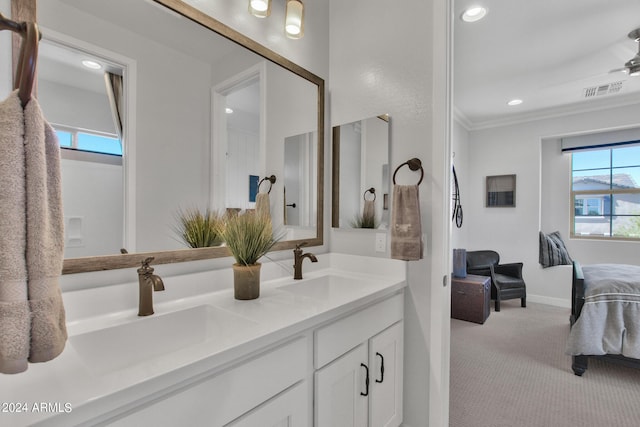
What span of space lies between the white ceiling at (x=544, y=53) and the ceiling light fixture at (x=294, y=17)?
1.23m

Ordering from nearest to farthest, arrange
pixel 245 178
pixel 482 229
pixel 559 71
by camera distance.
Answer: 1. pixel 245 178
2. pixel 559 71
3. pixel 482 229

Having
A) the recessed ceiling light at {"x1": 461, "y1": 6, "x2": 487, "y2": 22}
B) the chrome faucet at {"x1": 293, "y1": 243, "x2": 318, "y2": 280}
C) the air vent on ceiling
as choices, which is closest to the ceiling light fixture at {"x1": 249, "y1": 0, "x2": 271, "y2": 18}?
the chrome faucet at {"x1": 293, "y1": 243, "x2": 318, "y2": 280}

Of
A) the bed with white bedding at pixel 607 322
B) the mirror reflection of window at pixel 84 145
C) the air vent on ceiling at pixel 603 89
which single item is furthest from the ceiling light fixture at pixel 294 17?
the air vent on ceiling at pixel 603 89

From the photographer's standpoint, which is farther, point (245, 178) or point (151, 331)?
point (245, 178)

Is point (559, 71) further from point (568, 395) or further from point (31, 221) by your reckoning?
point (31, 221)

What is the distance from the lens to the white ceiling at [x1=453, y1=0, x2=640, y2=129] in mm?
2150

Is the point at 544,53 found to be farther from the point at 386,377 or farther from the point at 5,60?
the point at 5,60

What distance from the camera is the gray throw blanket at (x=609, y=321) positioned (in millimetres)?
2186

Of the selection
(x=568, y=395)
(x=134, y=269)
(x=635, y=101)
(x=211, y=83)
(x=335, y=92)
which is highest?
(x=635, y=101)

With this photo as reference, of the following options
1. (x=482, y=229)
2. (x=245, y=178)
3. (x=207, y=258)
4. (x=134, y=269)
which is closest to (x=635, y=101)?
(x=482, y=229)

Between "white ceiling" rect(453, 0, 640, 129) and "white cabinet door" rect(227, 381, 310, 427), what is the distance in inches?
99.5

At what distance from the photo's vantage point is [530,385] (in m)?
2.21

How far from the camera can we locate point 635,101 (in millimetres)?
3629

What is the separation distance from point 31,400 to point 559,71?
429 centimetres
